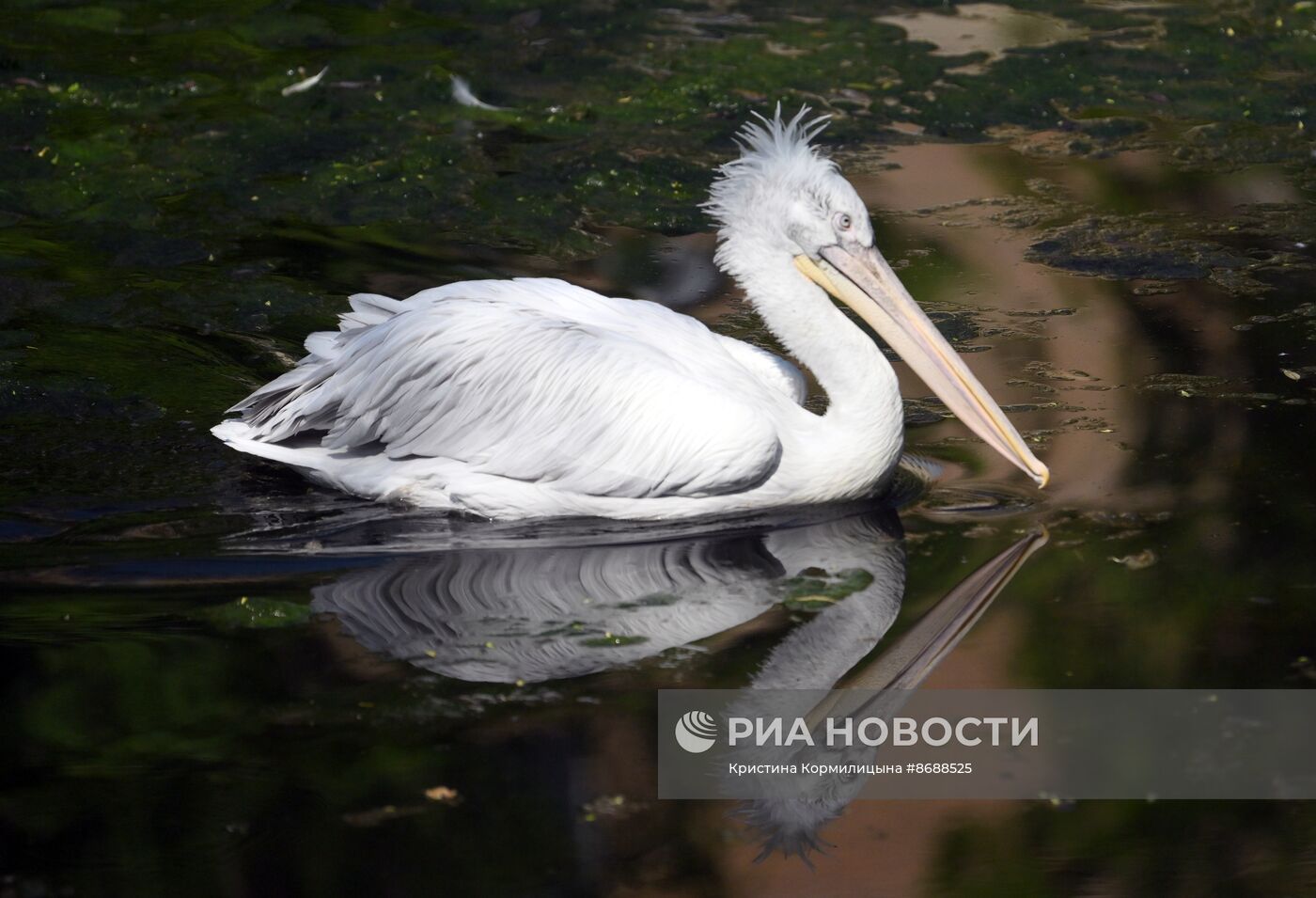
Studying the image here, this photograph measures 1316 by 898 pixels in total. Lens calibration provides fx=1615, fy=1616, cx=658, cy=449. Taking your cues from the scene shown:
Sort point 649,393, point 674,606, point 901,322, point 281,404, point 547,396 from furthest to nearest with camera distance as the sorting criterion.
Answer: point 281,404, point 901,322, point 547,396, point 649,393, point 674,606

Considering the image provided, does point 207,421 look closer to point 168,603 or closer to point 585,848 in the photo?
point 168,603

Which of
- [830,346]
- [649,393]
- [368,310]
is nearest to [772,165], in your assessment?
[830,346]

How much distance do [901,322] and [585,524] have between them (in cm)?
110

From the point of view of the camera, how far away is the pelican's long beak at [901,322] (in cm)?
469

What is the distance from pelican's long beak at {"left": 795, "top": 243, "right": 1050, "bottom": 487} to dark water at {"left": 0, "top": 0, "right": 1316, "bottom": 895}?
25cm

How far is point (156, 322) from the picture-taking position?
5824 millimetres

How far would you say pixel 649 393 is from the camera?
4.50 metres

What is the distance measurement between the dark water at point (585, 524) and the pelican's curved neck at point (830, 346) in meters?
0.32

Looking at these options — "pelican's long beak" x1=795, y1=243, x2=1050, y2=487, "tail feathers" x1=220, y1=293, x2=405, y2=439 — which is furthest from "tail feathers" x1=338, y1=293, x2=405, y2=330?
"pelican's long beak" x1=795, y1=243, x2=1050, y2=487

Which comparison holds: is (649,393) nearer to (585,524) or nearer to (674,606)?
(585,524)

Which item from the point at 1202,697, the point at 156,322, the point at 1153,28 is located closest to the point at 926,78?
Result: the point at 1153,28

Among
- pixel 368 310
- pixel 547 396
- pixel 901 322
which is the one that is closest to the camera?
pixel 547 396

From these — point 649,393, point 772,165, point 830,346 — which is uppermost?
point 772,165

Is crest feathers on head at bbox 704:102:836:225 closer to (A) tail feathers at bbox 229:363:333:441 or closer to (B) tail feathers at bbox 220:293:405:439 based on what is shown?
(B) tail feathers at bbox 220:293:405:439
